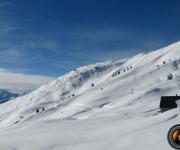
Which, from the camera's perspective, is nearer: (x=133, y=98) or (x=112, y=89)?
(x=133, y=98)

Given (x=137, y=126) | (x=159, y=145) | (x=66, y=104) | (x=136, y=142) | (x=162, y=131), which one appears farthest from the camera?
(x=66, y=104)

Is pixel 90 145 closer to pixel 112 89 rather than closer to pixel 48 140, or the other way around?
pixel 48 140

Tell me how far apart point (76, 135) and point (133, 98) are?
125m

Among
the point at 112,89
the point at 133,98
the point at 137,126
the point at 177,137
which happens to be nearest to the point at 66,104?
the point at 112,89

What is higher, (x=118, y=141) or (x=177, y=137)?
(x=177, y=137)

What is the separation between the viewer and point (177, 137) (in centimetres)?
803

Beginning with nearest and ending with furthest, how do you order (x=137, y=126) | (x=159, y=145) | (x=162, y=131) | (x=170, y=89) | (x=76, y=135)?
(x=159, y=145)
(x=162, y=131)
(x=76, y=135)
(x=137, y=126)
(x=170, y=89)

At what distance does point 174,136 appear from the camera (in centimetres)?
804

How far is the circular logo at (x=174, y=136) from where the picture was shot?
7945mm

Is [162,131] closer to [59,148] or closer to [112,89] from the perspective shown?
[59,148]

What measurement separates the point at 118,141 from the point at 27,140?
4.62 meters

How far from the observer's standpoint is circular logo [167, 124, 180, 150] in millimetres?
7945

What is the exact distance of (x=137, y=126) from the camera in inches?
867

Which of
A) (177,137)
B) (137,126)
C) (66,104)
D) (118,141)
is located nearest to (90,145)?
(118,141)
